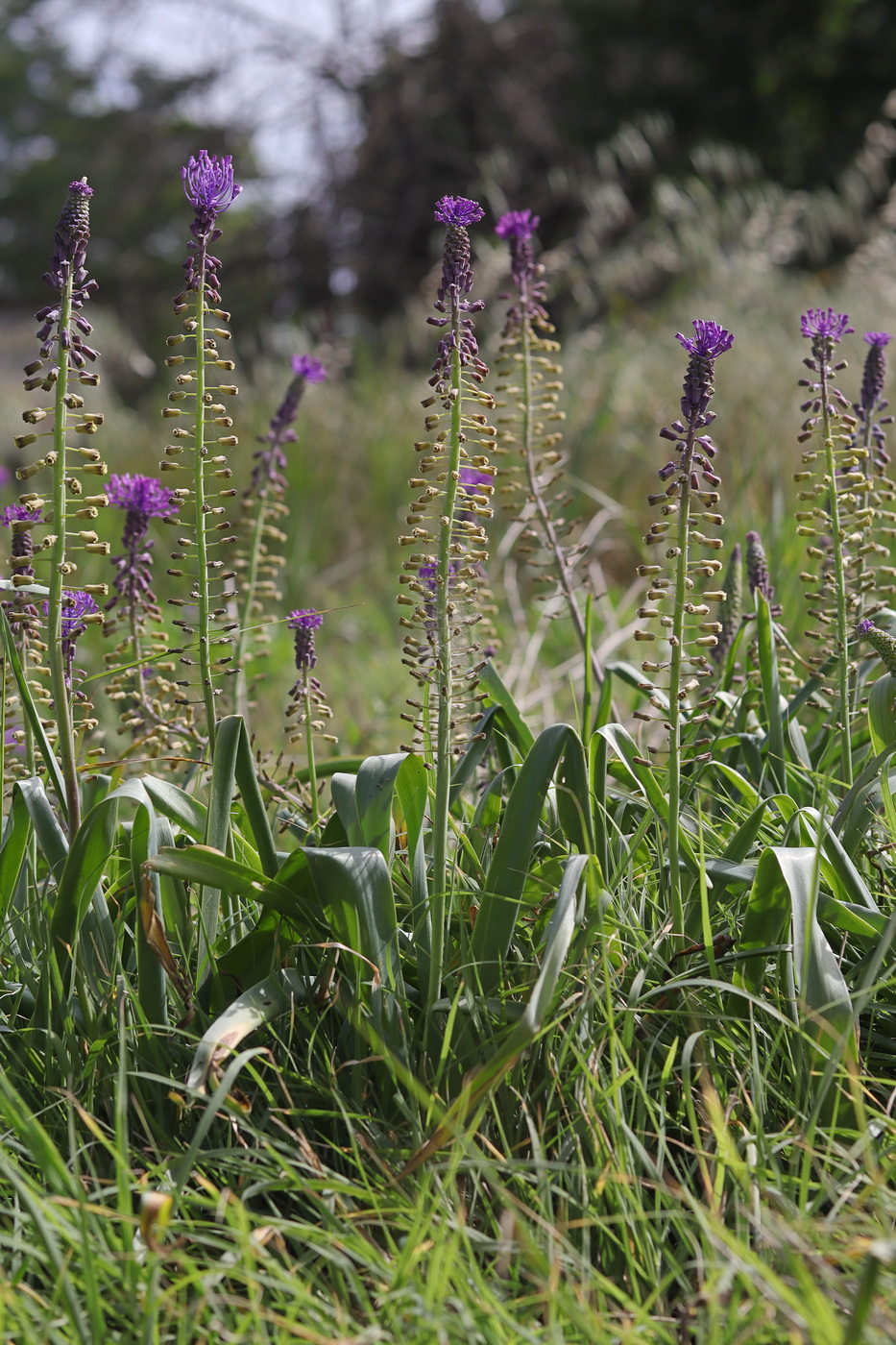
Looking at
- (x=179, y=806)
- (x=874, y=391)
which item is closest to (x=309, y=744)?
(x=179, y=806)

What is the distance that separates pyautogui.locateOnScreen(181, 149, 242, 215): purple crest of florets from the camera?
166cm

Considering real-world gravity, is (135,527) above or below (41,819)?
above

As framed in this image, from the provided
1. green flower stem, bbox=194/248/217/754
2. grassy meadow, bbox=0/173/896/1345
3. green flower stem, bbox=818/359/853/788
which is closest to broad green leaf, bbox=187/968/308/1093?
grassy meadow, bbox=0/173/896/1345

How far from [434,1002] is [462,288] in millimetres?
1067

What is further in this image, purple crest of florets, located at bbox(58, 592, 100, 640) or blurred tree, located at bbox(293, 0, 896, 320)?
blurred tree, located at bbox(293, 0, 896, 320)

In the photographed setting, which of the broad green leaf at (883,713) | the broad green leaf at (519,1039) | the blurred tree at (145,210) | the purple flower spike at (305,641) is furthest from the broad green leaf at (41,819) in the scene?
the blurred tree at (145,210)

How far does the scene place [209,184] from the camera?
1665 millimetres

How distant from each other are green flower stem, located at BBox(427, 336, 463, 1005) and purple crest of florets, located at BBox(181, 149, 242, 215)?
0.41 meters

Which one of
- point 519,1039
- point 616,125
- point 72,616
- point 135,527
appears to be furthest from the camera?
point 616,125

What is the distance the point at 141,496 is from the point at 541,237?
1543 cm

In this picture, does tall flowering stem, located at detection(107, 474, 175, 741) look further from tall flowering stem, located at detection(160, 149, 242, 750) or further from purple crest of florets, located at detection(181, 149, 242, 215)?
purple crest of florets, located at detection(181, 149, 242, 215)

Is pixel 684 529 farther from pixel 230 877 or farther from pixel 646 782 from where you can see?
pixel 230 877

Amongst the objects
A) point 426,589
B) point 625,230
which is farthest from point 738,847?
point 625,230

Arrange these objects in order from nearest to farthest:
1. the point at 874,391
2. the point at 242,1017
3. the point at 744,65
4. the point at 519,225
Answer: the point at 242,1017, the point at 874,391, the point at 519,225, the point at 744,65
